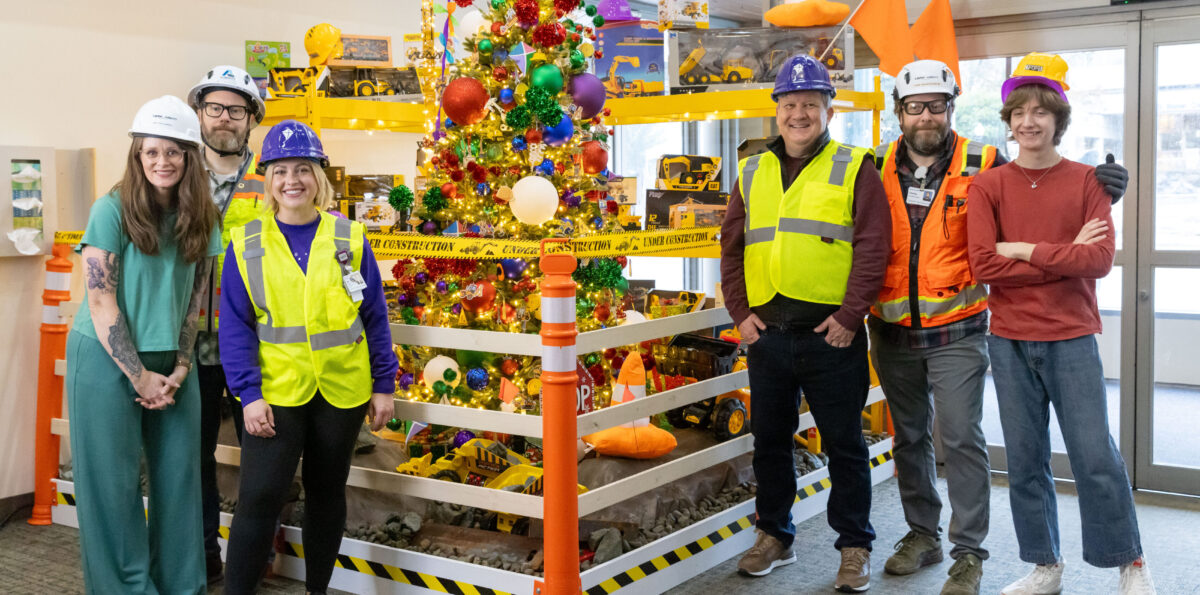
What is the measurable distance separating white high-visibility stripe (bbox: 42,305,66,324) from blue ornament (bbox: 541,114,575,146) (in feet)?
6.88

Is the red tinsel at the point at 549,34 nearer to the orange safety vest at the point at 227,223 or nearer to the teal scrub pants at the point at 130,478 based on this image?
the orange safety vest at the point at 227,223

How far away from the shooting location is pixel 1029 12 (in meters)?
5.01

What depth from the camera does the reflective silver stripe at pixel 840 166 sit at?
134 inches

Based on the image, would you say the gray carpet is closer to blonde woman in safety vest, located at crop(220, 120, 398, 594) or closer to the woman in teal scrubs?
the woman in teal scrubs

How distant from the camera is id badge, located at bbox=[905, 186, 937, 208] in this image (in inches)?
137

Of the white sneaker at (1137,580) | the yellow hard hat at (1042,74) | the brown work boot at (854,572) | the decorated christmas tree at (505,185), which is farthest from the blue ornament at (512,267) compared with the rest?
the white sneaker at (1137,580)

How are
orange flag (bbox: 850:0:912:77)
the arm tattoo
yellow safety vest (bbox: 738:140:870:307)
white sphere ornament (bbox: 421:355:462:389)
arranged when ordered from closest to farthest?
the arm tattoo → yellow safety vest (bbox: 738:140:870:307) → white sphere ornament (bbox: 421:355:462:389) → orange flag (bbox: 850:0:912:77)

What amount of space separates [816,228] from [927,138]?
1.57 feet

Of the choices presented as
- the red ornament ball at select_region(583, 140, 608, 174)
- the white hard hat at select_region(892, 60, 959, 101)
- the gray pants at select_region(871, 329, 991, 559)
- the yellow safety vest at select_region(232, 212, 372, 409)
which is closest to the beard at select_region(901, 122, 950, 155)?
the white hard hat at select_region(892, 60, 959, 101)

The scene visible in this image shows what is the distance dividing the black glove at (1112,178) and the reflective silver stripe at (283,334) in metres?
2.35

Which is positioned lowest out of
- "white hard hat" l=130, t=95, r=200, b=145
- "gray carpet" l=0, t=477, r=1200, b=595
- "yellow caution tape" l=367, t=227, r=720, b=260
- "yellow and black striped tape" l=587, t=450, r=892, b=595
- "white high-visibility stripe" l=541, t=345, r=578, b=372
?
"gray carpet" l=0, t=477, r=1200, b=595

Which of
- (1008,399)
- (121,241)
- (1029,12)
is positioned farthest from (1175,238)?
(121,241)

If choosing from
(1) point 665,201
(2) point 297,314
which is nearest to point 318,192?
(2) point 297,314

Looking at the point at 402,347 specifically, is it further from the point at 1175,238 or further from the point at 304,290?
the point at 1175,238
